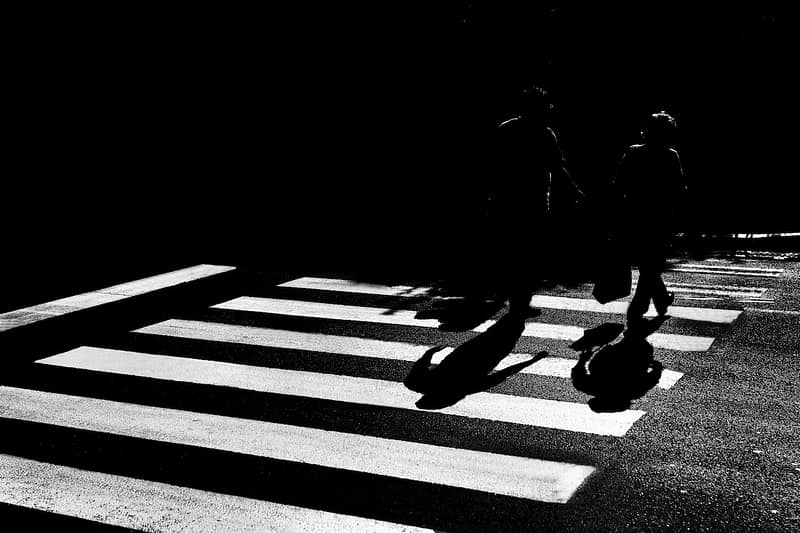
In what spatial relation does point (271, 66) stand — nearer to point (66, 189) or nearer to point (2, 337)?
point (66, 189)

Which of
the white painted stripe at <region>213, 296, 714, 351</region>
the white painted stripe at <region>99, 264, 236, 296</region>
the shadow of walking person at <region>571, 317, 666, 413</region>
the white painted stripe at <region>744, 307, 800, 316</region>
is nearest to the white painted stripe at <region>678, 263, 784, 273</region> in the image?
the white painted stripe at <region>744, 307, 800, 316</region>

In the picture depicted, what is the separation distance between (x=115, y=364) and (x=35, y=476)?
227 centimetres

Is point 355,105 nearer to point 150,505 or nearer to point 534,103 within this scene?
point 534,103

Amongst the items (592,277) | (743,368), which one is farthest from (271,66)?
(743,368)

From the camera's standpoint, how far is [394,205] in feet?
49.2

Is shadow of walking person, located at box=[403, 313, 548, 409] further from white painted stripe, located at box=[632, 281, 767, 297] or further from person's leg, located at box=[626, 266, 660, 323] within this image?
white painted stripe, located at box=[632, 281, 767, 297]

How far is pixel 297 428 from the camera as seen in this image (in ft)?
19.4

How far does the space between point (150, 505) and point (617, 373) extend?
358 centimetres

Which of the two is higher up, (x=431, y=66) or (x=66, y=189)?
(x=431, y=66)

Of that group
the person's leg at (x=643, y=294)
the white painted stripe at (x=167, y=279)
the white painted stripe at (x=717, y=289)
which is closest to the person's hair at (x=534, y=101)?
the person's leg at (x=643, y=294)

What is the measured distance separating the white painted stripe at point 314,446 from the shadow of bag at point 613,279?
4247 mm

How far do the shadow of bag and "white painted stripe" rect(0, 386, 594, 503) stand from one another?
425 centimetres

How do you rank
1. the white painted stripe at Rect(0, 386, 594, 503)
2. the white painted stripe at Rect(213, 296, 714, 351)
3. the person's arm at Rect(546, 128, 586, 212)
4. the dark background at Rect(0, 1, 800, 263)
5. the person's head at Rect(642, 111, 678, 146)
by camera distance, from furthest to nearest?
the dark background at Rect(0, 1, 800, 263) < the person's arm at Rect(546, 128, 586, 212) < the person's head at Rect(642, 111, 678, 146) < the white painted stripe at Rect(213, 296, 714, 351) < the white painted stripe at Rect(0, 386, 594, 503)

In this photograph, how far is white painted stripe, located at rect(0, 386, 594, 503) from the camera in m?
5.05
